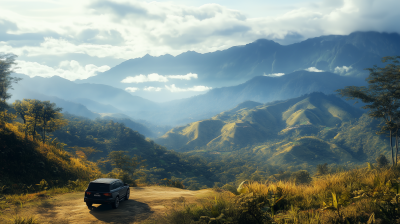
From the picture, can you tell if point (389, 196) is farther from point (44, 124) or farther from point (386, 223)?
point (44, 124)

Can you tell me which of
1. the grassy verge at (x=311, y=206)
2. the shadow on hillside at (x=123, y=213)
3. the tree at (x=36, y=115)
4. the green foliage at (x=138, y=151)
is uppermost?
the tree at (x=36, y=115)

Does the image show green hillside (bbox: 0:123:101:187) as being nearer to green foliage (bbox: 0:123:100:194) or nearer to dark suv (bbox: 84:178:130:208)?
green foliage (bbox: 0:123:100:194)

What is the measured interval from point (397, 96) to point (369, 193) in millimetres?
36443

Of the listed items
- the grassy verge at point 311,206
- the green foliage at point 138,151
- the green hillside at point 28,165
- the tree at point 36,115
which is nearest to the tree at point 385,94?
the grassy verge at point 311,206

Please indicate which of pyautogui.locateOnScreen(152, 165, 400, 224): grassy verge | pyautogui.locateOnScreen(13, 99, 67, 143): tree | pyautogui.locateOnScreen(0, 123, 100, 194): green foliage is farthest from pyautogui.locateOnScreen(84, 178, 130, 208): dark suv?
pyautogui.locateOnScreen(13, 99, 67, 143): tree

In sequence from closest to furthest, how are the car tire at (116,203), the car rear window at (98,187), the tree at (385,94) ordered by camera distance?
the car rear window at (98,187) < the car tire at (116,203) < the tree at (385,94)

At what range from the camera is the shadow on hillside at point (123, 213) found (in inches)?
416

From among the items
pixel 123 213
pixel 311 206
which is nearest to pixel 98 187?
pixel 123 213

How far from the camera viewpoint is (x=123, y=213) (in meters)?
11.7

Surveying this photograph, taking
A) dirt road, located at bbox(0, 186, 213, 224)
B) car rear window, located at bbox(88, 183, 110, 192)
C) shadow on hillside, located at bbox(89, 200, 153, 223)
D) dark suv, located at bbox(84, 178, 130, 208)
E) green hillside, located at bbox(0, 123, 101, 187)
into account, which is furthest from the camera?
green hillside, located at bbox(0, 123, 101, 187)

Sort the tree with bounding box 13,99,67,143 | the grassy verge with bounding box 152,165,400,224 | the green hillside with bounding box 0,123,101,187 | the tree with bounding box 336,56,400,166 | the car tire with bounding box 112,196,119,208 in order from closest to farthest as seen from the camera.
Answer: the grassy verge with bounding box 152,165,400,224
the car tire with bounding box 112,196,119,208
the green hillside with bounding box 0,123,101,187
the tree with bounding box 336,56,400,166
the tree with bounding box 13,99,67,143

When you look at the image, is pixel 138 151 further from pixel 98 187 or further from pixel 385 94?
pixel 98 187

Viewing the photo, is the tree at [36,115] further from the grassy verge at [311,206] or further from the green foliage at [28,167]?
the grassy verge at [311,206]

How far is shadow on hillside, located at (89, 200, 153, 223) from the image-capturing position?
10.6 metres
